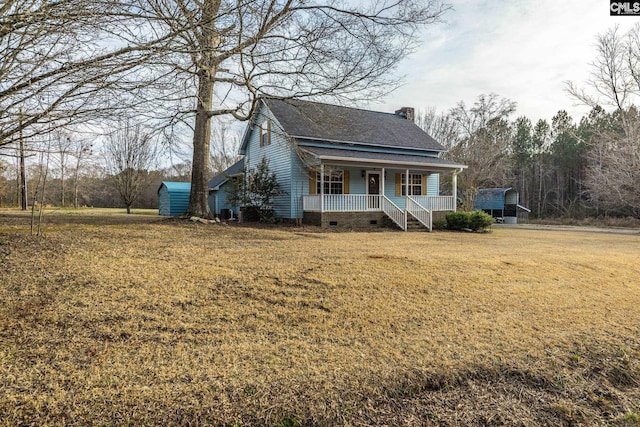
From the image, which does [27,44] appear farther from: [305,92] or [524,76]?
[524,76]

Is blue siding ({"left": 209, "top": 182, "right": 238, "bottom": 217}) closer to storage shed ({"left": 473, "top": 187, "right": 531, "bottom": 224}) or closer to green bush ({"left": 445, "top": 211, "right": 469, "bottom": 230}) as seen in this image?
green bush ({"left": 445, "top": 211, "right": 469, "bottom": 230})

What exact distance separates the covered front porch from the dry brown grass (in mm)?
8533

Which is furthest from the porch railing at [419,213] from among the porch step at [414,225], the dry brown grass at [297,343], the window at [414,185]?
the dry brown grass at [297,343]

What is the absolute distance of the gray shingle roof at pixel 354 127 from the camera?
13.2 metres

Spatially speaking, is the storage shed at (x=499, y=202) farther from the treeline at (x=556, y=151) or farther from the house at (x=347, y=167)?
the house at (x=347, y=167)

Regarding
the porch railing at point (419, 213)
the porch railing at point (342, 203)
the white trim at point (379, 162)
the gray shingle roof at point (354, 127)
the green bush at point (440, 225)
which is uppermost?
the gray shingle roof at point (354, 127)

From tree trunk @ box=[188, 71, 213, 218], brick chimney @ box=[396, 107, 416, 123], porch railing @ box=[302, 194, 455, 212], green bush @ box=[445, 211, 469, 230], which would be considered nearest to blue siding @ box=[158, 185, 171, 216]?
tree trunk @ box=[188, 71, 213, 218]

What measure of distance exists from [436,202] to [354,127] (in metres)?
5.41

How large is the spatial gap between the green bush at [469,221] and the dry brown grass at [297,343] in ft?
28.7

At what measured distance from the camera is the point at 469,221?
49.7ft

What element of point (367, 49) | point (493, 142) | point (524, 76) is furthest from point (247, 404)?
point (493, 142)

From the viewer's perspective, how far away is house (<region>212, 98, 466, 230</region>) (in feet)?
48.2

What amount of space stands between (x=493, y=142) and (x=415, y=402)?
2852cm

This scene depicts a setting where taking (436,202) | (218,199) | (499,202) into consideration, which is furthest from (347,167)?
(499,202)
